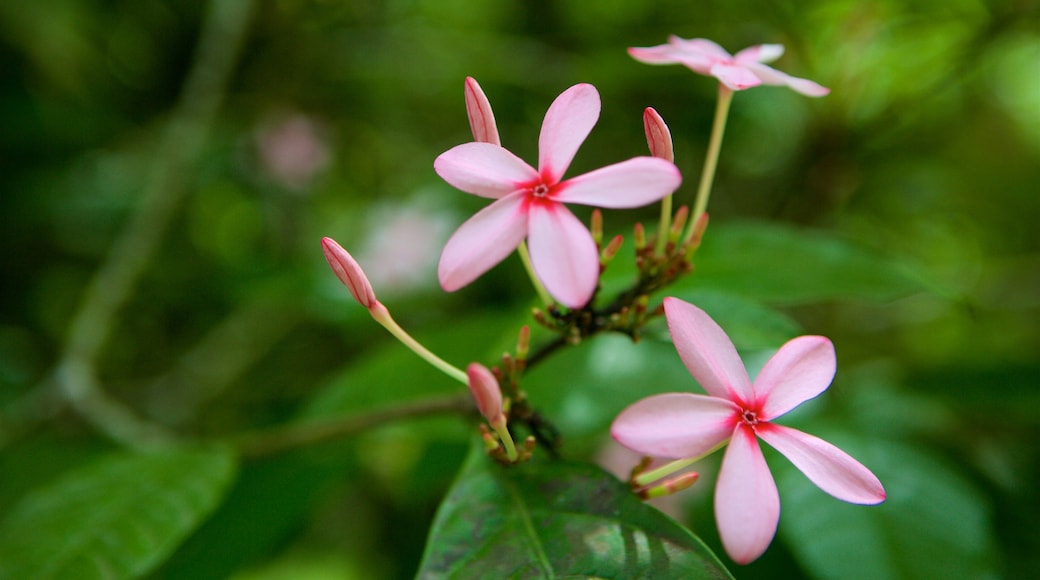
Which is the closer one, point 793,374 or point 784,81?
point 793,374

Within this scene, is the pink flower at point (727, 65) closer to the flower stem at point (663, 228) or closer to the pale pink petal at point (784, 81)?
the pale pink petal at point (784, 81)

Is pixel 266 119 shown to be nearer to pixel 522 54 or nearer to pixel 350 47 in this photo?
pixel 350 47

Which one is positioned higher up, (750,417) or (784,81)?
(784,81)

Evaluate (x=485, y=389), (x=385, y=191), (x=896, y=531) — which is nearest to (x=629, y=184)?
(x=485, y=389)

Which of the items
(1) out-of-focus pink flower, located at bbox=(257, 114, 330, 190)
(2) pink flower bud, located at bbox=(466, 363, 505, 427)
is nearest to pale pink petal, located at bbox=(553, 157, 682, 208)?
(2) pink flower bud, located at bbox=(466, 363, 505, 427)

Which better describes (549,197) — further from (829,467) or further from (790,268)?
(790,268)

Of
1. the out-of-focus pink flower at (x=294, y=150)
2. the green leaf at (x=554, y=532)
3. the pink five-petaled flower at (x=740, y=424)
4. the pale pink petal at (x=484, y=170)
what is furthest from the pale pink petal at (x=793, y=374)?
the out-of-focus pink flower at (x=294, y=150)
